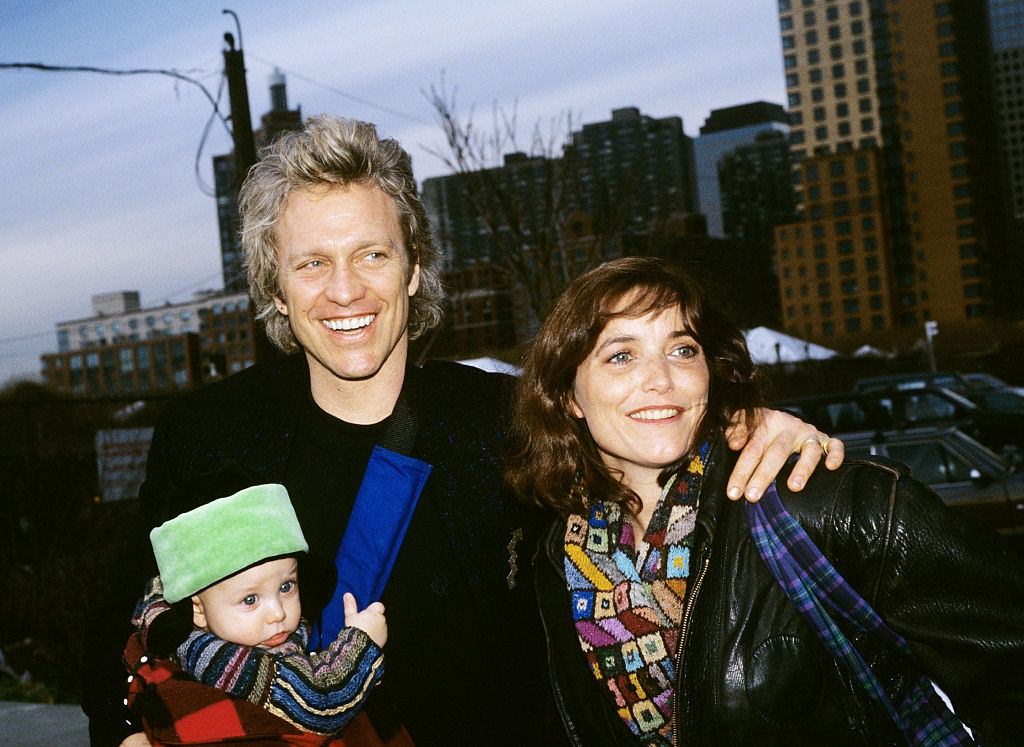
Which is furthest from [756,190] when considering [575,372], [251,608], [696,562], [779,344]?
[251,608]

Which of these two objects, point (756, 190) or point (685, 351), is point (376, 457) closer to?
point (685, 351)

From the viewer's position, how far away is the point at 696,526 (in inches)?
86.7

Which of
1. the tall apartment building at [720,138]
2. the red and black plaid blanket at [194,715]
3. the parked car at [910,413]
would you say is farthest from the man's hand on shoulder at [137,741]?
the tall apartment building at [720,138]

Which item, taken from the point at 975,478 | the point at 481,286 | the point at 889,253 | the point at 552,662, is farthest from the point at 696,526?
the point at 889,253

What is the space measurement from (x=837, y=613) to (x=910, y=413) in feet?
52.2

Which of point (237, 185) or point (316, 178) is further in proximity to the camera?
point (237, 185)

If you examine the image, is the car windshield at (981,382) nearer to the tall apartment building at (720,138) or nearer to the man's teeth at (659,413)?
the man's teeth at (659,413)

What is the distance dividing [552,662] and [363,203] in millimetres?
1338

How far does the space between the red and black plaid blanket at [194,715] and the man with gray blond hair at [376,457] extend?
0.21 m

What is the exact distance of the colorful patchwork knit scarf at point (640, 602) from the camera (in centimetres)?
227

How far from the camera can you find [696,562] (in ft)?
7.05

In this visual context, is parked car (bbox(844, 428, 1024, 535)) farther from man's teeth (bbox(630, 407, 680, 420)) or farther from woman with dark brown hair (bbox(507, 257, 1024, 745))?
man's teeth (bbox(630, 407, 680, 420))

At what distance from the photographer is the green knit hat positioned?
227 centimetres

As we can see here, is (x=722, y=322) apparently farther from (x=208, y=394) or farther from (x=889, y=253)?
(x=889, y=253)
